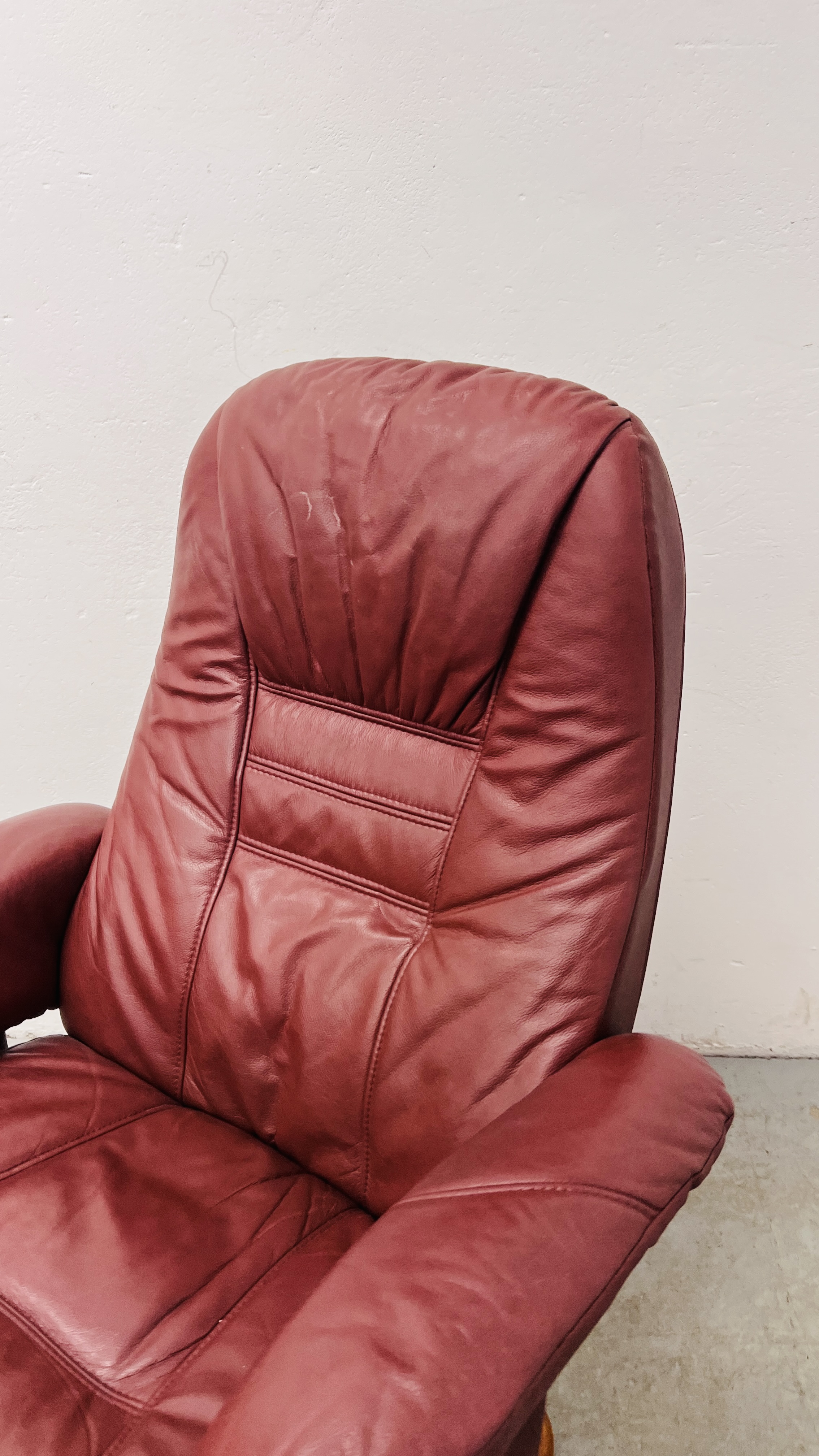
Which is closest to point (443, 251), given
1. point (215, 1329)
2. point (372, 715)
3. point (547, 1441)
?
point (372, 715)

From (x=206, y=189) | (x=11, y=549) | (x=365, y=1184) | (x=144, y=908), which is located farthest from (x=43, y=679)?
(x=365, y=1184)

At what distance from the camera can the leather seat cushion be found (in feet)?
2.22

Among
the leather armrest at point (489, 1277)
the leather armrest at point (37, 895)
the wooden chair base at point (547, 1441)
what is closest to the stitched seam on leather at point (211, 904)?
the leather armrest at point (37, 895)

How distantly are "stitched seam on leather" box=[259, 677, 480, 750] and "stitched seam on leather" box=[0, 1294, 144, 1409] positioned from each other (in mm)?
576

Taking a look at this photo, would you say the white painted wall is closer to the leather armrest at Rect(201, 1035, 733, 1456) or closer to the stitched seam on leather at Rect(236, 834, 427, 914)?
the stitched seam on leather at Rect(236, 834, 427, 914)

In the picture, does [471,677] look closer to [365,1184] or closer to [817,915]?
[365,1184]

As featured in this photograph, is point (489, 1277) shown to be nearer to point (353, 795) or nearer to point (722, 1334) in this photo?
point (353, 795)

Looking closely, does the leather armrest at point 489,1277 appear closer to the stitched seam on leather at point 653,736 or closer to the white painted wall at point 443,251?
the stitched seam on leather at point 653,736

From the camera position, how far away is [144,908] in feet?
3.29

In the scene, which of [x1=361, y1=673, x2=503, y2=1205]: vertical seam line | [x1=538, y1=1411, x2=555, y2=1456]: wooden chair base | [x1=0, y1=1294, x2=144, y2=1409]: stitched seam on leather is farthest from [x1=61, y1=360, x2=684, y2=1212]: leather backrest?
[x1=538, y1=1411, x2=555, y2=1456]: wooden chair base

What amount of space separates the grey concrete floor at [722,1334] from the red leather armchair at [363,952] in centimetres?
50

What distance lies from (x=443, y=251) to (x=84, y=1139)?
112cm

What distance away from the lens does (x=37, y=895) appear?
3.32 ft

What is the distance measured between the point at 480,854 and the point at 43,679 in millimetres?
963
